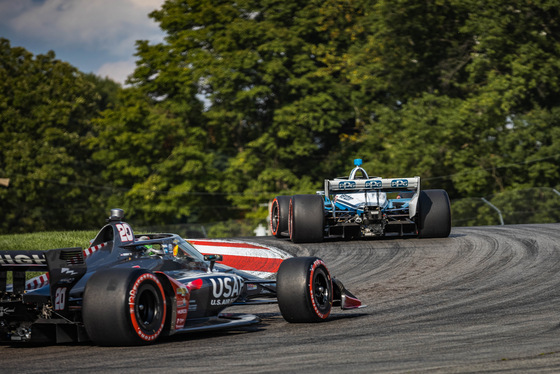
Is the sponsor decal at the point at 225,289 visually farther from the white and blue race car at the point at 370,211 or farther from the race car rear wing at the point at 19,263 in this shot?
the white and blue race car at the point at 370,211

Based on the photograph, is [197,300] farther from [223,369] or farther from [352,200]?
[352,200]

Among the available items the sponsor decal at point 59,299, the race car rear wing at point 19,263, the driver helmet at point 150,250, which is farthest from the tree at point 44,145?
the sponsor decal at point 59,299

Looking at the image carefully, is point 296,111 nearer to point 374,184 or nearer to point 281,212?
point 281,212

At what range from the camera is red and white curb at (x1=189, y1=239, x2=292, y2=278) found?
15945 millimetres

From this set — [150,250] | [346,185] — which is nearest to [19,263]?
[150,250]

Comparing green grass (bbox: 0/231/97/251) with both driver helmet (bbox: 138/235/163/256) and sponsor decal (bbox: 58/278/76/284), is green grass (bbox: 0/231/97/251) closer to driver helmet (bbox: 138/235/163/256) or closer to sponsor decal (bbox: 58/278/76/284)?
driver helmet (bbox: 138/235/163/256)

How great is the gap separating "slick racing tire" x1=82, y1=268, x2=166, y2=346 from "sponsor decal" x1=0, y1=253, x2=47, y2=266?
647 millimetres

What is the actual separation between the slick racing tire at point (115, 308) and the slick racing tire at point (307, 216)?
37.0 feet

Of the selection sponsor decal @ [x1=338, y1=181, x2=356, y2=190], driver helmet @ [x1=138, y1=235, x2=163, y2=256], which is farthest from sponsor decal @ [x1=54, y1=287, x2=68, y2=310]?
sponsor decal @ [x1=338, y1=181, x2=356, y2=190]

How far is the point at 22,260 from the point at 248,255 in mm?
9364

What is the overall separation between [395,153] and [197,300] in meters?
30.0

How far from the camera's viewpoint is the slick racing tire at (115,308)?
732 centimetres

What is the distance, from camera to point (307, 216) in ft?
62.2

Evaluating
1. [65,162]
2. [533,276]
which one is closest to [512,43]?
[533,276]
